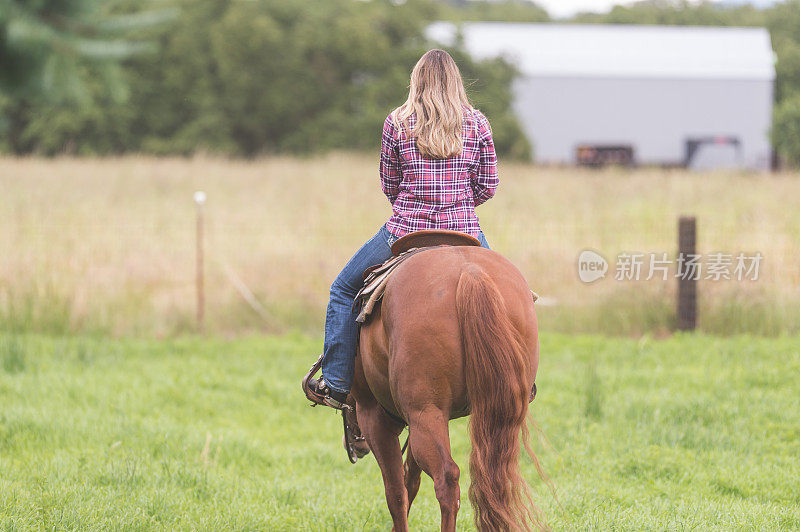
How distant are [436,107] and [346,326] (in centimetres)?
117

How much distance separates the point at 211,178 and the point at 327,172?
9.14 ft

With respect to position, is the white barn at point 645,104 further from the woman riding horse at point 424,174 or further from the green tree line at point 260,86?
the woman riding horse at point 424,174

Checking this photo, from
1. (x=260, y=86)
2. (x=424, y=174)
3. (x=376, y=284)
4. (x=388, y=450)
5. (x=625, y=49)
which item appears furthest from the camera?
(x=625, y=49)

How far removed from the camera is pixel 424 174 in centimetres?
406

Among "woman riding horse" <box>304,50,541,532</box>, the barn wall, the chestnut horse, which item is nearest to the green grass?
"woman riding horse" <box>304,50,541,532</box>

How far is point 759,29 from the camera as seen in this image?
4575 cm

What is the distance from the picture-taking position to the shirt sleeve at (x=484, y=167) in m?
4.18

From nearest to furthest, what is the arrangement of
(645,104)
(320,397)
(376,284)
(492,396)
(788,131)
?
(492,396) < (376,284) < (320,397) < (788,131) < (645,104)

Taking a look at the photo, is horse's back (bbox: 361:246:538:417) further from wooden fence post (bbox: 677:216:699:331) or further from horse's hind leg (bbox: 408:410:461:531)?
wooden fence post (bbox: 677:216:699:331)

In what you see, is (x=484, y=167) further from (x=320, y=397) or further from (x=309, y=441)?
(x=309, y=441)

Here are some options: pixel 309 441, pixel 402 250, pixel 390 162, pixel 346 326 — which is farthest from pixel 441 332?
pixel 309 441

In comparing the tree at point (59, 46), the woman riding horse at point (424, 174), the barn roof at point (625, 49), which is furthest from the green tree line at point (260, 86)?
the tree at point (59, 46)

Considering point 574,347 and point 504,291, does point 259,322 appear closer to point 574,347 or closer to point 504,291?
point 574,347

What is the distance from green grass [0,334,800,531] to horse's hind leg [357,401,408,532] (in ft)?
2.18
